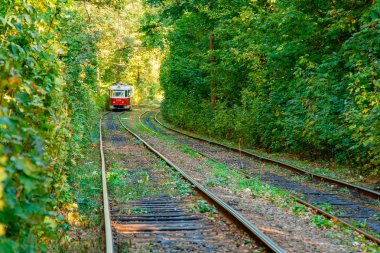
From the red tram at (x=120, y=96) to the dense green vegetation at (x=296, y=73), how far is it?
2808cm

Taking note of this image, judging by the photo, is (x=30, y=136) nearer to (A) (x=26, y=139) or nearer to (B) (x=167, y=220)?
(A) (x=26, y=139)

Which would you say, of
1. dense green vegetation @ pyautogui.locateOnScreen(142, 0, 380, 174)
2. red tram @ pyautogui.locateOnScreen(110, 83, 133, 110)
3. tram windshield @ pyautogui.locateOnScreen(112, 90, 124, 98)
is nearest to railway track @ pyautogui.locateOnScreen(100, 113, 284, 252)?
dense green vegetation @ pyautogui.locateOnScreen(142, 0, 380, 174)

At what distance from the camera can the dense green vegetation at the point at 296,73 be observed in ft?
44.9

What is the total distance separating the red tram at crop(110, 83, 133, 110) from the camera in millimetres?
57094

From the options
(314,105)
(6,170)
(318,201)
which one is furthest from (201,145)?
(6,170)

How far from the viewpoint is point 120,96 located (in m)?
57.7

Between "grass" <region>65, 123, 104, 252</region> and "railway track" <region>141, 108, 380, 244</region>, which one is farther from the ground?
"grass" <region>65, 123, 104, 252</region>

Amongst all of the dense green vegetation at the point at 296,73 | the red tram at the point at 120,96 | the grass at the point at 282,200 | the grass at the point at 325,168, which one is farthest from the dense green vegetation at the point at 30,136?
the red tram at the point at 120,96

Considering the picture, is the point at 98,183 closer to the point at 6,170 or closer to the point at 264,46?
the point at 6,170

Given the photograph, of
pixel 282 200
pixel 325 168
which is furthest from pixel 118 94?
pixel 282 200

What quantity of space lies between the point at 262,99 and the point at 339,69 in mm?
5755

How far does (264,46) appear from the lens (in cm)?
1914

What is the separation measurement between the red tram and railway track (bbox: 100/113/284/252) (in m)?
45.5

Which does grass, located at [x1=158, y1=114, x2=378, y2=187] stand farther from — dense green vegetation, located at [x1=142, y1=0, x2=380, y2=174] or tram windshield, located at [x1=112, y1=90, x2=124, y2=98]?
tram windshield, located at [x1=112, y1=90, x2=124, y2=98]
